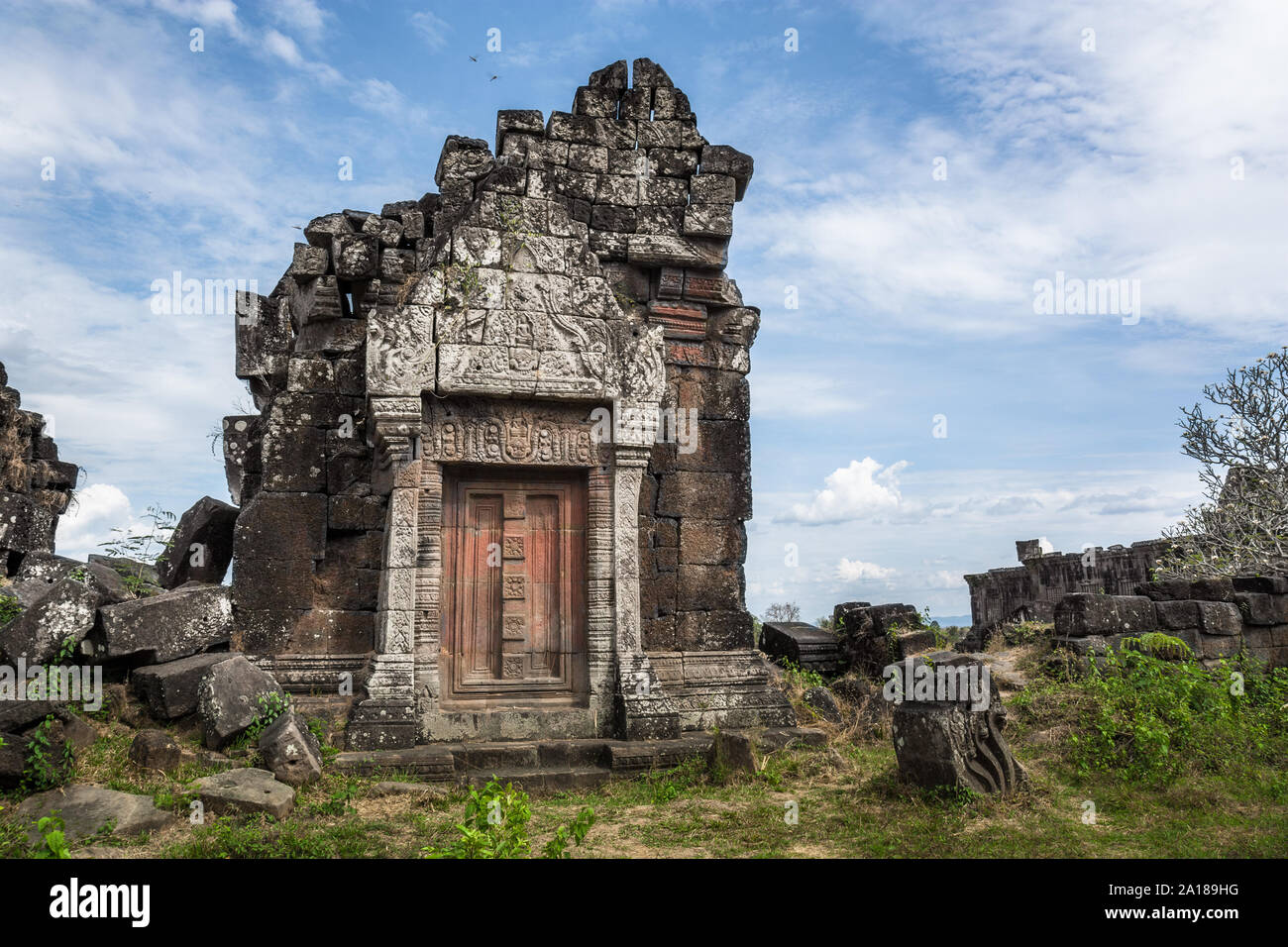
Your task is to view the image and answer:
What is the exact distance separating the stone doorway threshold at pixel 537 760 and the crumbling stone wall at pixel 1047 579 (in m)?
12.4

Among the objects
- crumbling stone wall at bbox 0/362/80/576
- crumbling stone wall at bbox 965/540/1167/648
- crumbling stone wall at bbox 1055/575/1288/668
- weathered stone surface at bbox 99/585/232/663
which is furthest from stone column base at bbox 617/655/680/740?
crumbling stone wall at bbox 965/540/1167/648

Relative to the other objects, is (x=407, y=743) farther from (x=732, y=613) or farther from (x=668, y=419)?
(x=668, y=419)

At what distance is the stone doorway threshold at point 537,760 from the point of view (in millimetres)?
6730

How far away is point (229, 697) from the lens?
6.88 metres

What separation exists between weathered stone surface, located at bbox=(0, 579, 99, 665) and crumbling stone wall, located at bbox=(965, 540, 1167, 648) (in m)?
15.6

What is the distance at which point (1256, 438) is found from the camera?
11773 mm

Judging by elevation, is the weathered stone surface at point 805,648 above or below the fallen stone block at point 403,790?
above

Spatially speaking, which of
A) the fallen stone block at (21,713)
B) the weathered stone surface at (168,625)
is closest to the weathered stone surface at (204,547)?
the weathered stone surface at (168,625)

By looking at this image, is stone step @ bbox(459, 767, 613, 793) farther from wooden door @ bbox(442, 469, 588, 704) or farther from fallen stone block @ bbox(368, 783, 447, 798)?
wooden door @ bbox(442, 469, 588, 704)

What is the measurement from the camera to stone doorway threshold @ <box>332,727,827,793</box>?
673 centimetres

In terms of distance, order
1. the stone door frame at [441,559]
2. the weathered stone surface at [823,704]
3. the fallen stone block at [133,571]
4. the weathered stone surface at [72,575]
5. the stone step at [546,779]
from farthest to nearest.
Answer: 1. the fallen stone block at [133,571]
2. the weathered stone surface at [823,704]
3. the weathered stone surface at [72,575]
4. the stone door frame at [441,559]
5. the stone step at [546,779]

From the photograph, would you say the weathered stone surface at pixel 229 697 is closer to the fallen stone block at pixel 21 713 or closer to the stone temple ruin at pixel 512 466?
the stone temple ruin at pixel 512 466

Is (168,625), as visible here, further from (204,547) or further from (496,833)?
(496,833)

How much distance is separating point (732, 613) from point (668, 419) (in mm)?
1899
